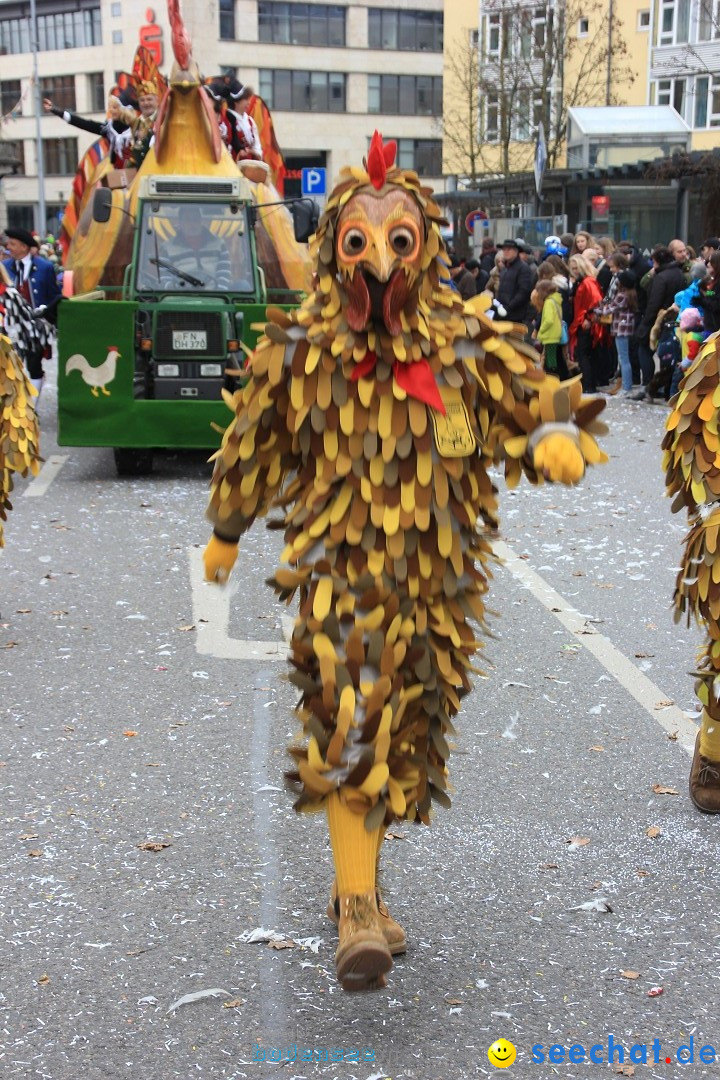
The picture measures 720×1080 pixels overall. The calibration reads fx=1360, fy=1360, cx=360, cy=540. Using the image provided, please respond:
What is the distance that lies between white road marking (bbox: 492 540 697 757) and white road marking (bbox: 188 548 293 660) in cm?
124

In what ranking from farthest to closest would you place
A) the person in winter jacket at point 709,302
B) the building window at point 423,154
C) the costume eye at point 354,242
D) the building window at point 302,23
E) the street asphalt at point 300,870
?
the building window at point 423,154
the building window at point 302,23
the person in winter jacket at point 709,302
the costume eye at point 354,242
the street asphalt at point 300,870

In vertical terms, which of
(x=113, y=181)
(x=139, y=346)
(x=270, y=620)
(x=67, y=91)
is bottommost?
(x=270, y=620)

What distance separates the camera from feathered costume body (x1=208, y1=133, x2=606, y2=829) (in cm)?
334

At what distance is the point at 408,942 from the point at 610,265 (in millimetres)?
13498

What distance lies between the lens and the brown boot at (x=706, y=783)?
4.56 m

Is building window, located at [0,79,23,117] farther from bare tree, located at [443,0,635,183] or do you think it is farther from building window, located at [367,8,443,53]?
bare tree, located at [443,0,635,183]

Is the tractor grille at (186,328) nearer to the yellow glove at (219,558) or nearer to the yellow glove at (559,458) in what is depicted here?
the yellow glove at (219,558)

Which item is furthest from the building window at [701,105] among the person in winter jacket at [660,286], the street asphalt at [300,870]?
the street asphalt at [300,870]

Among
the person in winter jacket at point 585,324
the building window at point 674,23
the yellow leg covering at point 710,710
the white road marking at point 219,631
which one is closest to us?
the yellow leg covering at point 710,710

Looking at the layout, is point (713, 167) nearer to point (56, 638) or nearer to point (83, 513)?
point (83, 513)

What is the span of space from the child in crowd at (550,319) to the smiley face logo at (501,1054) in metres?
12.6

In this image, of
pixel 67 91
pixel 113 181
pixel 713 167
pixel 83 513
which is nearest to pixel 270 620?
pixel 83 513

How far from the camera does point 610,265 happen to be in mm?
16156

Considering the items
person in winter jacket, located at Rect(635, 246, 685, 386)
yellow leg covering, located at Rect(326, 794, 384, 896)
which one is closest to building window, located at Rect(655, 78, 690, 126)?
person in winter jacket, located at Rect(635, 246, 685, 386)
